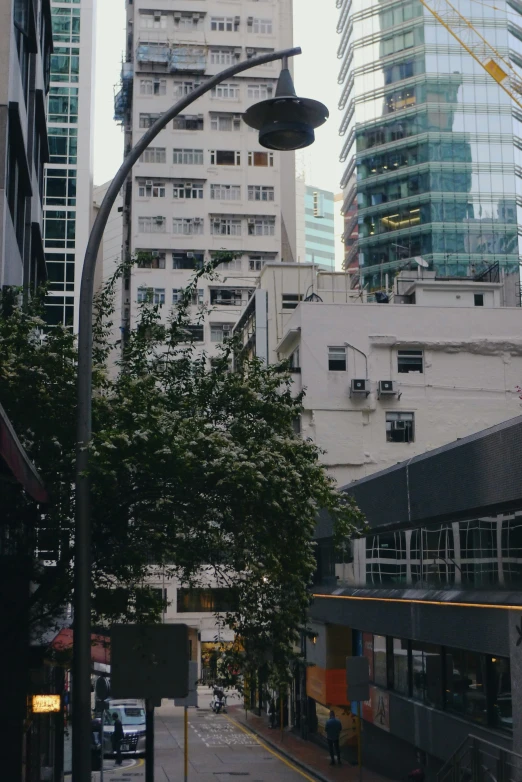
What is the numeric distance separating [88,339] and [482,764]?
973cm

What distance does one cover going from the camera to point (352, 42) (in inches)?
3602

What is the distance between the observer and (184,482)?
12008 mm

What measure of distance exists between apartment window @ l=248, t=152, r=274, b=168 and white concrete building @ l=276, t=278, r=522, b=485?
3987 cm

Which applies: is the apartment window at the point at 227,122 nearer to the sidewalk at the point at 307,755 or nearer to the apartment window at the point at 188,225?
the apartment window at the point at 188,225

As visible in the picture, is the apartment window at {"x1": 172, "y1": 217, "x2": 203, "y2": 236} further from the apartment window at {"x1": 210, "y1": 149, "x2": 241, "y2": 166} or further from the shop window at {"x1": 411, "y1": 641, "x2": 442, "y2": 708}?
the shop window at {"x1": 411, "y1": 641, "x2": 442, "y2": 708}

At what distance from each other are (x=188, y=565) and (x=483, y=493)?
830cm

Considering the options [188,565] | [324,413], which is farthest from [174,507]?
[324,413]

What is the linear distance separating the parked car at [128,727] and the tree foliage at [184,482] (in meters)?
24.3

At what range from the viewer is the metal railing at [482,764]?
571 inches

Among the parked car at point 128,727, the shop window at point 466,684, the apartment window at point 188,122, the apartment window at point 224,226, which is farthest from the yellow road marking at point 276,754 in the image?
the apartment window at point 188,122

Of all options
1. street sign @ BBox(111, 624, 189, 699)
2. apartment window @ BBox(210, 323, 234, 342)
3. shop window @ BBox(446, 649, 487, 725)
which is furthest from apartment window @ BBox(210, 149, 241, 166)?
street sign @ BBox(111, 624, 189, 699)

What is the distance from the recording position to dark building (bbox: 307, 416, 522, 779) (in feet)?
62.4

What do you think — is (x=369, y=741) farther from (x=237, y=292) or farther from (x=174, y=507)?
(x=237, y=292)

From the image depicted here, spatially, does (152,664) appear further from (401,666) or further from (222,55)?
(222,55)
